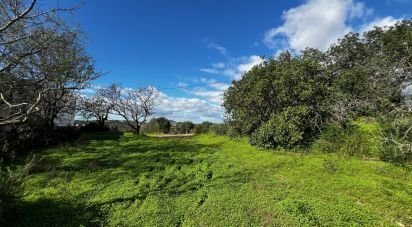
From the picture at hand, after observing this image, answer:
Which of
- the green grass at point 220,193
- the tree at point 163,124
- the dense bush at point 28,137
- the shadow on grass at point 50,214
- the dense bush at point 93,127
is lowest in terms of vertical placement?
the shadow on grass at point 50,214

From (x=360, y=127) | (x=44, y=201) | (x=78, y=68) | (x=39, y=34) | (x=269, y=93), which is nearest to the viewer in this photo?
(x=44, y=201)

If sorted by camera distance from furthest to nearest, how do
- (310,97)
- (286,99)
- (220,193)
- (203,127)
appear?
1. (203,127)
2. (286,99)
3. (310,97)
4. (220,193)

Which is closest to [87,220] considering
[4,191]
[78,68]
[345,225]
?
[4,191]

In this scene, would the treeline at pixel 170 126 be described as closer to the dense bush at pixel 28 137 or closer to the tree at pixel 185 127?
the tree at pixel 185 127

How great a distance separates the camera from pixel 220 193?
6020mm

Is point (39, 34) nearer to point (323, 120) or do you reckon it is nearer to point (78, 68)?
point (78, 68)

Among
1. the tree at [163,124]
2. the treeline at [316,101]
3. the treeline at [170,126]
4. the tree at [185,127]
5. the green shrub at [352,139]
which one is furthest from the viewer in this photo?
the tree at [163,124]

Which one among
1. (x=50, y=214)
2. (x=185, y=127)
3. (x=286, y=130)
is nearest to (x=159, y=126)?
(x=185, y=127)

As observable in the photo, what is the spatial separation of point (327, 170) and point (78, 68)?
12.1 m

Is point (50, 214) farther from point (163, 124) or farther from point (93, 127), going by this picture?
point (163, 124)

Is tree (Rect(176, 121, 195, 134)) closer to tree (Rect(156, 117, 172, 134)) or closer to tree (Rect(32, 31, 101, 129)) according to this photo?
tree (Rect(156, 117, 172, 134))

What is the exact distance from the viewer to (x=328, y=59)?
20594mm

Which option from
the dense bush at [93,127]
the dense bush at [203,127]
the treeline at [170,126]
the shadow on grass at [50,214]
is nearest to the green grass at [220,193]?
the shadow on grass at [50,214]

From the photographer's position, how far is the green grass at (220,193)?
493 centimetres
